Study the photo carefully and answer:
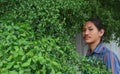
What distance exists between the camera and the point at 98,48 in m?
2.91

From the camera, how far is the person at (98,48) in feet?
8.95

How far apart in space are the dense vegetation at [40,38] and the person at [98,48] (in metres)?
0.09

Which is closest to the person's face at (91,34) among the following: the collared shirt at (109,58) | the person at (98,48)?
the person at (98,48)

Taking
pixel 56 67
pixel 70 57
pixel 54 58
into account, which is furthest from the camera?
pixel 70 57

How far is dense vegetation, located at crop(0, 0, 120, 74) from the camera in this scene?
2.16m

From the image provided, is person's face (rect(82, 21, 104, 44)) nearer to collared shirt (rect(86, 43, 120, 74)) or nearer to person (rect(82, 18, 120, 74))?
person (rect(82, 18, 120, 74))

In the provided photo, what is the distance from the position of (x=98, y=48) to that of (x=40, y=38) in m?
0.54

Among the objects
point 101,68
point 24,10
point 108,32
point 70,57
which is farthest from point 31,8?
point 108,32

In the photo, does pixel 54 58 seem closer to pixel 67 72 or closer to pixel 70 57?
pixel 67 72

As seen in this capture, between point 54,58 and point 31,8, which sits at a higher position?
point 31,8

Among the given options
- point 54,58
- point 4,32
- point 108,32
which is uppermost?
point 4,32

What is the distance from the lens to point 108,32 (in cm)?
530

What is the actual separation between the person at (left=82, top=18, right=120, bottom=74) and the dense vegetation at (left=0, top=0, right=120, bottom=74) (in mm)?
92

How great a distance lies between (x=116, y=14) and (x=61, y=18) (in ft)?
7.21
